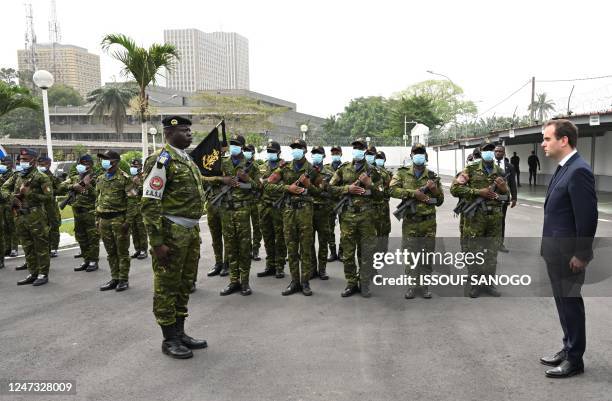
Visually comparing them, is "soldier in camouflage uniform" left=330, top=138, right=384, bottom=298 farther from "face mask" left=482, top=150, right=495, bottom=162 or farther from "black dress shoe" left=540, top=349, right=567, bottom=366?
"black dress shoe" left=540, top=349, right=567, bottom=366

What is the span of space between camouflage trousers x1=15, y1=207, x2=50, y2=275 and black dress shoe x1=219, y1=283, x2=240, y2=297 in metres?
2.89

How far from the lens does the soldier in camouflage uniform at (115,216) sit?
249 inches

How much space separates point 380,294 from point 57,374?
3.71 meters

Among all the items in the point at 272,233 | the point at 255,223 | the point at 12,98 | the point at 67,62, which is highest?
the point at 67,62

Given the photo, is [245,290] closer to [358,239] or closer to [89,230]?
[358,239]

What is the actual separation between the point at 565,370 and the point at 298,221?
3396mm

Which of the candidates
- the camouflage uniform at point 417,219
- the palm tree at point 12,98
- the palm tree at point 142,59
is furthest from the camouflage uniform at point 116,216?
the palm tree at point 12,98

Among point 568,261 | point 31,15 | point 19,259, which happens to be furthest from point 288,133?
point 568,261

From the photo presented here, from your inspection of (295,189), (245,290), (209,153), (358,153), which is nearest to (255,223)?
(245,290)

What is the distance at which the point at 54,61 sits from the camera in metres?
119

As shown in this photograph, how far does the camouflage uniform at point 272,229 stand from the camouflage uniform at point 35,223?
10.6ft

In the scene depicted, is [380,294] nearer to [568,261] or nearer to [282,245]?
[282,245]

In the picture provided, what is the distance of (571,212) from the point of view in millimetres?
3439

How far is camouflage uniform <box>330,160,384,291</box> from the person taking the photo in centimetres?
571
